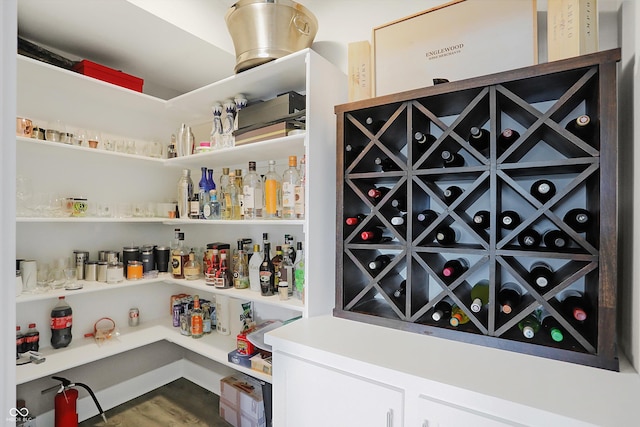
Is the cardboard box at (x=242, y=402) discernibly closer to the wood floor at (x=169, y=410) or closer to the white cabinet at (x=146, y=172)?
the wood floor at (x=169, y=410)

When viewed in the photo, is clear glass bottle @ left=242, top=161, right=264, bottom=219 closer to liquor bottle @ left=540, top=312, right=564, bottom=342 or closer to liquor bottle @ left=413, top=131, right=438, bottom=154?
liquor bottle @ left=413, top=131, right=438, bottom=154

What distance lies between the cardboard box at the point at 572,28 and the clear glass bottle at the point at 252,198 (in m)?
1.35

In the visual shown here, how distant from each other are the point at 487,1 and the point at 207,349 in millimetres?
2189

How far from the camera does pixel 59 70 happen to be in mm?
1695

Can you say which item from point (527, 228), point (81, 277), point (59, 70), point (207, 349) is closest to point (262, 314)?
point (207, 349)

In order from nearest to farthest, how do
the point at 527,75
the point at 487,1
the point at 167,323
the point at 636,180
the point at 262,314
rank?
1. the point at 636,180
2. the point at 527,75
3. the point at 487,1
4. the point at 262,314
5. the point at 167,323

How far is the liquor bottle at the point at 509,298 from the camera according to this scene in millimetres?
1057

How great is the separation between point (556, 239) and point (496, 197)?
21 cm

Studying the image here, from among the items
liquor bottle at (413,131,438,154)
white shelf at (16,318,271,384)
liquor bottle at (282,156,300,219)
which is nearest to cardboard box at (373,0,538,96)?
liquor bottle at (413,131,438,154)

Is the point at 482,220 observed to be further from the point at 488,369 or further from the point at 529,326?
the point at 488,369

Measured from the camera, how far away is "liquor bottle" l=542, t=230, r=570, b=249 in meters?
1.01

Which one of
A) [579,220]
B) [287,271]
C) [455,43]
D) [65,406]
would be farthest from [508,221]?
[65,406]

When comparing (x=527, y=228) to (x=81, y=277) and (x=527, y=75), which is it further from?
(x=81, y=277)

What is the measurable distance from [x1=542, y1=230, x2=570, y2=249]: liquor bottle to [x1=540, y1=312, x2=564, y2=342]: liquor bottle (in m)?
0.24
